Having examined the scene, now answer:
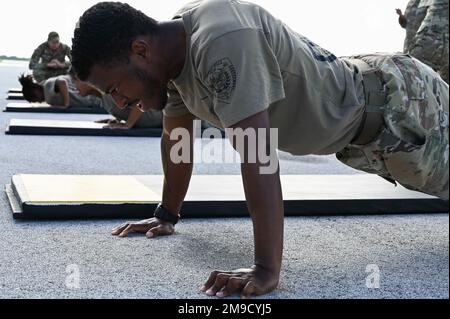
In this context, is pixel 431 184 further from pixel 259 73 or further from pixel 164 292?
pixel 164 292

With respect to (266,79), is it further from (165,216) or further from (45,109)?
(45,109)

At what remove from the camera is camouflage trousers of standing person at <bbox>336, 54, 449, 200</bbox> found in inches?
81.2

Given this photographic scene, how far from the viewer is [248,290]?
169 centimetres

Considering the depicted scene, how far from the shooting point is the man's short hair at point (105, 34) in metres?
1.75

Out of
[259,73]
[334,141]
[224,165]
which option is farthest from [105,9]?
[224,165]

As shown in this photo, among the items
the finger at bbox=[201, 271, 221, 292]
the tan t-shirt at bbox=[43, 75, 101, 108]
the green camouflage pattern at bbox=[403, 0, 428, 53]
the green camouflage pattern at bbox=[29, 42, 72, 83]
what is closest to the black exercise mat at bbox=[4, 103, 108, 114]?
the tan t-shirt at bbox=[43, 75, 101, 108]

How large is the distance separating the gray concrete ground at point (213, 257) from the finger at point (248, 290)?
3.4 inches

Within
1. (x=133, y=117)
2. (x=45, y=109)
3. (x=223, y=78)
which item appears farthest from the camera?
(x=45, y=109)

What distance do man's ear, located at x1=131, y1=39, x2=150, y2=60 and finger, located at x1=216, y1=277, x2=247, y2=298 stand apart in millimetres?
667

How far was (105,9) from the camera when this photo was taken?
1776 millimetres

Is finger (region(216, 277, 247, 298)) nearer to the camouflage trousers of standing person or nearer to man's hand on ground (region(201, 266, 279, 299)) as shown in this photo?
man's hand on ground (region(201, 266, 279, 299))

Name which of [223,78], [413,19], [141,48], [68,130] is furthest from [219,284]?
[68,130]

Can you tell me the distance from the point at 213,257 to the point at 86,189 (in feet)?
3.19
